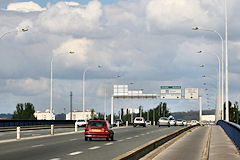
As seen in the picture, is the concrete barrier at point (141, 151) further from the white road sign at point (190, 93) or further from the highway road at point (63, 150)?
the white road sign at point (190, 93)

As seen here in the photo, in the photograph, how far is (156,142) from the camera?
25578 mm

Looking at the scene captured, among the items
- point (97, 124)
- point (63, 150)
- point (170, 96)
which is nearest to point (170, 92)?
point (170, 96)

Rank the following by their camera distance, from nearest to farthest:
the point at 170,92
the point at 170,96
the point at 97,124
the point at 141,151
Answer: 1. the point at 141,151
2. the point at 97,124
3. the point at 170,92
4. the point at 170,96

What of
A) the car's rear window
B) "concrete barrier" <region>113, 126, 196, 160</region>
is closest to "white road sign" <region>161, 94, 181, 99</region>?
the car's rear window

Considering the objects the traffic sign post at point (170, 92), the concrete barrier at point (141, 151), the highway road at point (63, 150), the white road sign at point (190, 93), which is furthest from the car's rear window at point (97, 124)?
the white road sign at point (190, 93)

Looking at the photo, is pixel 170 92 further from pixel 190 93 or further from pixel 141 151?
pixel 141 151

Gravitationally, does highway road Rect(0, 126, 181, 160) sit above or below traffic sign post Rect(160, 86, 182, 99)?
below

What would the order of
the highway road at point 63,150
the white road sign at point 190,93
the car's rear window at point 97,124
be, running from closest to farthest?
the highway road at point 63,150, the car's rear window at point 97,124, the white road sign at point 190,93

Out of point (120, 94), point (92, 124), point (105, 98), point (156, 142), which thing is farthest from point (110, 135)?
point (120, 94)

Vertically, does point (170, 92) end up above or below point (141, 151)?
above

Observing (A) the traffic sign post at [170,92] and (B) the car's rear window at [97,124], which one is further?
(A) the traffic sign post at [170,92]

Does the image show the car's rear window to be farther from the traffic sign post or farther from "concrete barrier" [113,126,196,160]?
the traffic sign post

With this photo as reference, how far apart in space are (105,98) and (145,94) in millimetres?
12083

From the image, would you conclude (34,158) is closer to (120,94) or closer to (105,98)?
(105,98)
